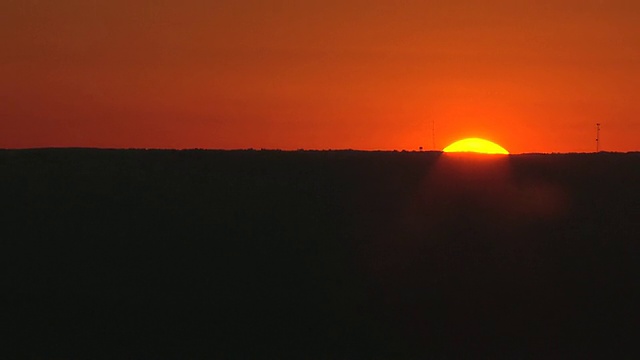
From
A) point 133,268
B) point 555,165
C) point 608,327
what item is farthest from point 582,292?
point 133,268

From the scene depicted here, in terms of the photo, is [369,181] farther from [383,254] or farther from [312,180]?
[383,254]

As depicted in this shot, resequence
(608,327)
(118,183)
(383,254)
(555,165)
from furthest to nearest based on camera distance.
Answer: (555,165)
(118,183)
(383,254)
(608,327)

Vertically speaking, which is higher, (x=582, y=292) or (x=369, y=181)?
(x=369, y=181)

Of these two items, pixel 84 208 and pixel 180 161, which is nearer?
pixel 84 208

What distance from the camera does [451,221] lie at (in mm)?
22578

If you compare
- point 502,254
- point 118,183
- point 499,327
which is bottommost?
point 499,327

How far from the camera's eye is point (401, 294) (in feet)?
66.4

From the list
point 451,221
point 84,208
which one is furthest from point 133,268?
point 451,221

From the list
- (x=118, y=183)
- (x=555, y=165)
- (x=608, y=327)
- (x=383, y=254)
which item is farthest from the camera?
(x=555, y=165)

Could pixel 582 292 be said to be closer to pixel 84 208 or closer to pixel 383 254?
pixel 383 254

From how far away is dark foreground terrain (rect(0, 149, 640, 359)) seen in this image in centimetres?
1906

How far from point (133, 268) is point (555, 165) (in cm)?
954

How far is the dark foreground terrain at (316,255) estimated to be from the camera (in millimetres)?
19062

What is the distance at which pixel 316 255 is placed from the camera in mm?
20906
